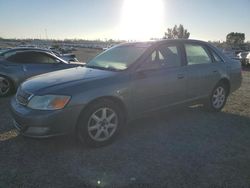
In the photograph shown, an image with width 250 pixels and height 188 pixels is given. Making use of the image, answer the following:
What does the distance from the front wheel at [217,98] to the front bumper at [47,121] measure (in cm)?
327

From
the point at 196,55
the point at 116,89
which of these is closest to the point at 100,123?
the point at 116,89

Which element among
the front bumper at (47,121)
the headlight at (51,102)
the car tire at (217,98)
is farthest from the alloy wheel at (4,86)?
the car tire at (217,98)

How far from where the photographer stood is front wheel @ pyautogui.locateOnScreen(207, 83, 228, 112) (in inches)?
232

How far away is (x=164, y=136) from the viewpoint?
15.1 feet

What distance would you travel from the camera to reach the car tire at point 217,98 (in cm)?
589

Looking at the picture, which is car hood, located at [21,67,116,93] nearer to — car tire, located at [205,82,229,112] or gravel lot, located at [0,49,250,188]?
gravel lot, located at [0,49,250,188]

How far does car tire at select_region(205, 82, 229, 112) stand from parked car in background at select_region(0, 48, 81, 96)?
4566 mm

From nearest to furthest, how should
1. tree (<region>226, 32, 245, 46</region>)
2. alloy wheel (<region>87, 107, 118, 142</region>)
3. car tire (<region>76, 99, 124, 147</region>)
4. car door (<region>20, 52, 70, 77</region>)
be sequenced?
1. car tire (<region>76, 99, 124, 147</region>)
2. alloy wheel (<region>87, 107, 118, 142</region>)
3. car door (<region>20, 52, 70, 77</region>)
4. tree (<region>226, 32, 245, 46</region>)

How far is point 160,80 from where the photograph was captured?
15.2 ft

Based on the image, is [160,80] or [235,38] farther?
[235,38]

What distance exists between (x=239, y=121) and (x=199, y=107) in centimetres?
113

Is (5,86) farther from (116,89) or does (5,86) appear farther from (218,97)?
(218,97)

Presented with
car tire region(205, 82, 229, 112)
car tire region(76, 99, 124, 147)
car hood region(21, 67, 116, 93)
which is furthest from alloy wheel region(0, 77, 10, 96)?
car tire region(205, 82, 229, 112)

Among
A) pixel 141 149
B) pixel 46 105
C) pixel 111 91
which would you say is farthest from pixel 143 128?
pixel 46 105
